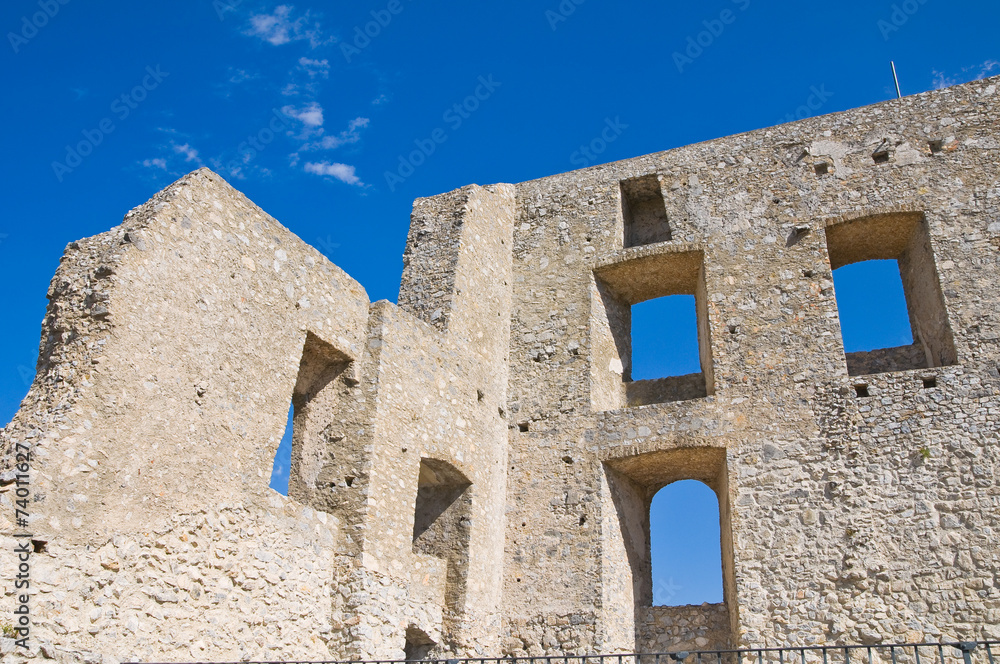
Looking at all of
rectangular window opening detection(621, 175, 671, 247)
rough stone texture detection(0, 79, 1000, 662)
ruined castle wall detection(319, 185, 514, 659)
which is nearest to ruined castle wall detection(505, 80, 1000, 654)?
rough stone texture detection(0, 79, 1000, 662)

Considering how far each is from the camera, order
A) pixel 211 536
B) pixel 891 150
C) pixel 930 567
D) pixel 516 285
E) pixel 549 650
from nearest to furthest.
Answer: pixel 211 536 < pixel 930 567 < pixel 549 650 < pixel 891 150 < pixel 516 285

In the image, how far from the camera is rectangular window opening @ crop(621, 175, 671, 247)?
1199cm

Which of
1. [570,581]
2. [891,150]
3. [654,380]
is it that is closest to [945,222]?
[891,150]

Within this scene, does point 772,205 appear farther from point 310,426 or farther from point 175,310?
point 175,310

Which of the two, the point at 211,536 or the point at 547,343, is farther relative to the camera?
the point at 547,343

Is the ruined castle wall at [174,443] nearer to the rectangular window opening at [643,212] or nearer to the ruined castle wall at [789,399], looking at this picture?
the ruined castle wall at [789,399]

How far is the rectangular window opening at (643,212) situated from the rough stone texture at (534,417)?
5 centimetres

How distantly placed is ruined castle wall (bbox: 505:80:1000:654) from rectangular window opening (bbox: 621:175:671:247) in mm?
176

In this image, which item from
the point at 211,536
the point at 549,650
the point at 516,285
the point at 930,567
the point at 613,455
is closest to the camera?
the point at 211,536

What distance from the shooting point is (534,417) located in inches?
420

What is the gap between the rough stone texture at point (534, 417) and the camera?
21.4 feet

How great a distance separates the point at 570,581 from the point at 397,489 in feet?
7.47

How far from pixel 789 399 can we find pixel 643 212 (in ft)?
12.4

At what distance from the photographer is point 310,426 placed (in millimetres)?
8742
